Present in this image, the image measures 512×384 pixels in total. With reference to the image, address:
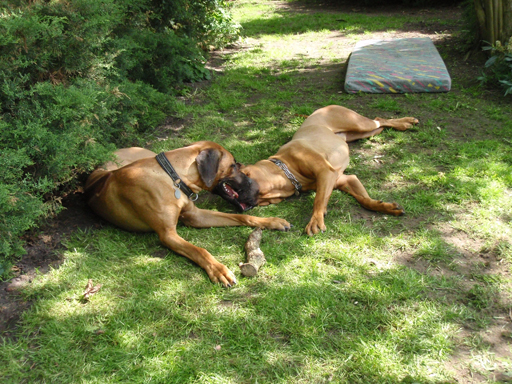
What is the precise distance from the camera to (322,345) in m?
2.59

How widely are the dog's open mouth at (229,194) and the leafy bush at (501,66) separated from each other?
4741 millimetres

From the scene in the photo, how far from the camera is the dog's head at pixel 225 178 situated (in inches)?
152

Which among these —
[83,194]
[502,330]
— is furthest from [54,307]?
[502,330]

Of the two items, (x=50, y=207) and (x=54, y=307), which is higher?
(x=50, y=207)

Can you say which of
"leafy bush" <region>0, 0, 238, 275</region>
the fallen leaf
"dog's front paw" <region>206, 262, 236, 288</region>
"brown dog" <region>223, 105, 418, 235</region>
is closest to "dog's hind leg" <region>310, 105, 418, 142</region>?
"brown dog" <region>223, 105, 418, 235</region>

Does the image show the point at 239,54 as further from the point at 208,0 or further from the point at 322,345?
the point at 322,345

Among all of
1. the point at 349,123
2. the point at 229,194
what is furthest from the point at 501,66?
the point at 229,194

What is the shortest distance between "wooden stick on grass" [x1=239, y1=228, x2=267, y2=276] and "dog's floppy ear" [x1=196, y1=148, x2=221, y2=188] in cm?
66

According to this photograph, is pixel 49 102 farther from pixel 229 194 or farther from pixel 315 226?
pixel 315 226

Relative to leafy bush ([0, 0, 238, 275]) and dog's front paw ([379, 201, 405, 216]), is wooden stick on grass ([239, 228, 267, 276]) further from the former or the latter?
leafy bush ([0, 0, 238, 275])

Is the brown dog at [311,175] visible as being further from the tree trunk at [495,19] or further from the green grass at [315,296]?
the tree trunk at [495,19]

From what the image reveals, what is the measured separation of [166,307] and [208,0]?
24.6 ft

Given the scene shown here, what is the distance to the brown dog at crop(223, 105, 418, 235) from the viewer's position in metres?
4.11

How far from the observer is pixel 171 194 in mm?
3754
